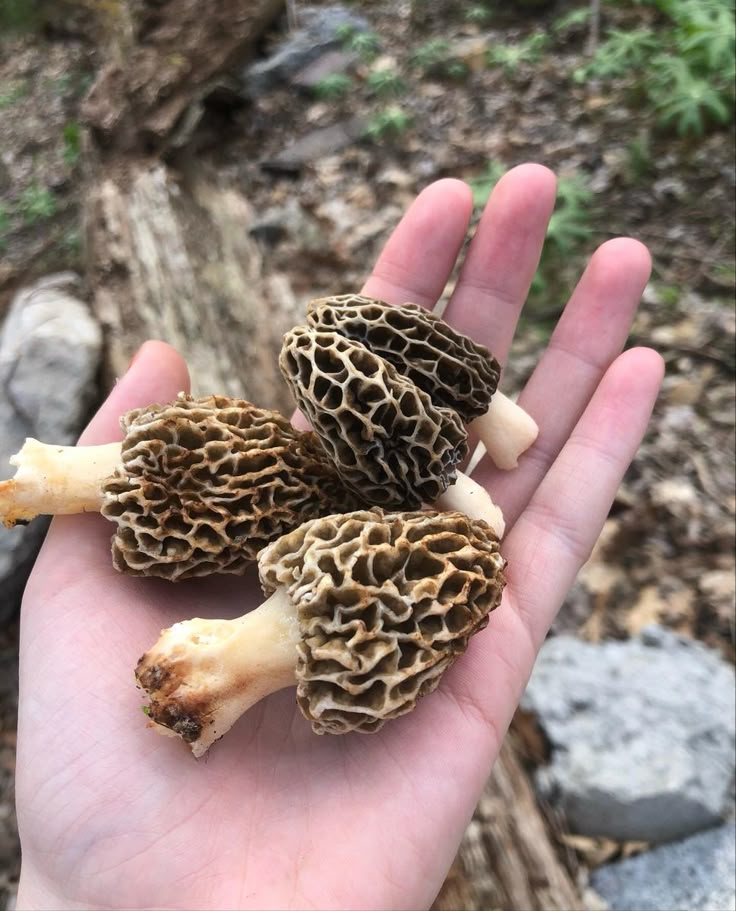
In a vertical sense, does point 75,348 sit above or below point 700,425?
above

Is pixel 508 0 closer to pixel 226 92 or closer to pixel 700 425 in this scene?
pixel 226 92

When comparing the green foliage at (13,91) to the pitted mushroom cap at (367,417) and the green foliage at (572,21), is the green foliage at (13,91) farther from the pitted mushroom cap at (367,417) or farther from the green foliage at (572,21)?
the pitted mushroom cap at (367,417)

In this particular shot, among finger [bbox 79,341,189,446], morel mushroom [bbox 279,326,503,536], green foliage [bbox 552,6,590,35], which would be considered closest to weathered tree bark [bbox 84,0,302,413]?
finger [bbox 79,341,189,446]

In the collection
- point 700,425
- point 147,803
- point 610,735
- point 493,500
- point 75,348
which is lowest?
point 610,735

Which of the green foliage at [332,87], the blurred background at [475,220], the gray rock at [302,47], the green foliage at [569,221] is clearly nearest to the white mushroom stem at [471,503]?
the blurred background at [475,220]

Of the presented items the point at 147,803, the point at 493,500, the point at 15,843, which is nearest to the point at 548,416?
the point at 493,500

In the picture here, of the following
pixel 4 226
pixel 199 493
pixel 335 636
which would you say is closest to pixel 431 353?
pixel 199 493

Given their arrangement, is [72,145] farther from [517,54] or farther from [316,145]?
[517,54]
